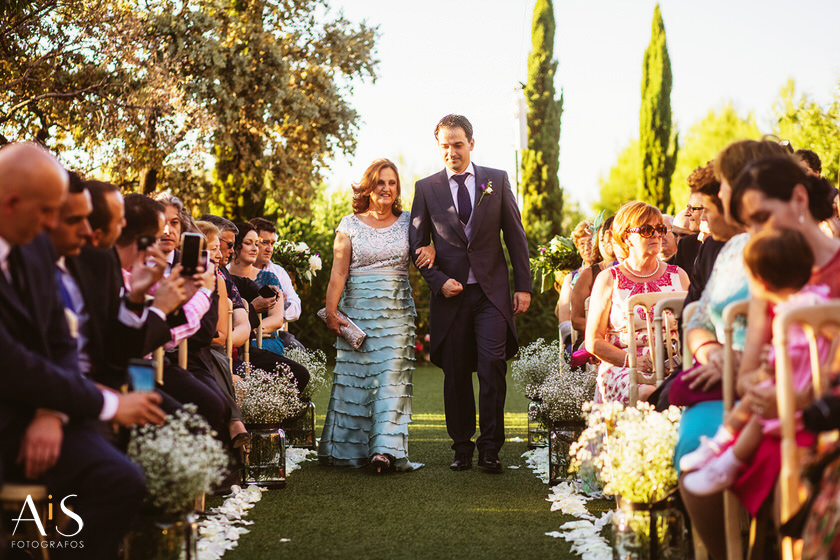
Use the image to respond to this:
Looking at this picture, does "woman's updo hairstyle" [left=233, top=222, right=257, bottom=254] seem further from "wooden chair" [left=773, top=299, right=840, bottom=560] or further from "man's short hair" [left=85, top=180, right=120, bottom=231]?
"wooden chair" [left=773, top=299, right=840, bottom=560]

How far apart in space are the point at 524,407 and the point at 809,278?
8.05 metres

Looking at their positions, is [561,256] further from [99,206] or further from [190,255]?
[99,206]

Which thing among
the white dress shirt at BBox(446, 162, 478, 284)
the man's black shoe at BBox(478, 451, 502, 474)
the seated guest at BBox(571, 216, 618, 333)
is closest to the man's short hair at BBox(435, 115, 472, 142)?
the white dress shirt at BBox(446, 162, 478, 284)

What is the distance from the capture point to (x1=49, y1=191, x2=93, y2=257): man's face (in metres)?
2.88

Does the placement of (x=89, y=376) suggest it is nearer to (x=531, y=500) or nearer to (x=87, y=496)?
(x=87, y=496)

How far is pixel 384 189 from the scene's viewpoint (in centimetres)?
651

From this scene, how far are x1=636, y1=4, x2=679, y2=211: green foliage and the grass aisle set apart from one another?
26.3 metres

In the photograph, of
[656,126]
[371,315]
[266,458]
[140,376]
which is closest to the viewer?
[140,376]

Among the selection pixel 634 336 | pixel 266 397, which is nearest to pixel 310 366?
pixel 266 397

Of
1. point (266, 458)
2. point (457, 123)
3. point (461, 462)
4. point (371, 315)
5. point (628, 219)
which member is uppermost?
point (457, 123)

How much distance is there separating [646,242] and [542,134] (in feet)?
66.5

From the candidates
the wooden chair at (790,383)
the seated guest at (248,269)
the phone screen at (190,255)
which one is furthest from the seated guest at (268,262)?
the wooden chair at (790,383)

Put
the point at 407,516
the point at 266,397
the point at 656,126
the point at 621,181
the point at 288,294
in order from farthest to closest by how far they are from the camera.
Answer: the point at 621,181 → the point at 656,126 → the point at 288,294 → the point at 266,397 → the point at 407,516

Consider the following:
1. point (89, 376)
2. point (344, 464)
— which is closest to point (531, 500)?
point (344, 464)
